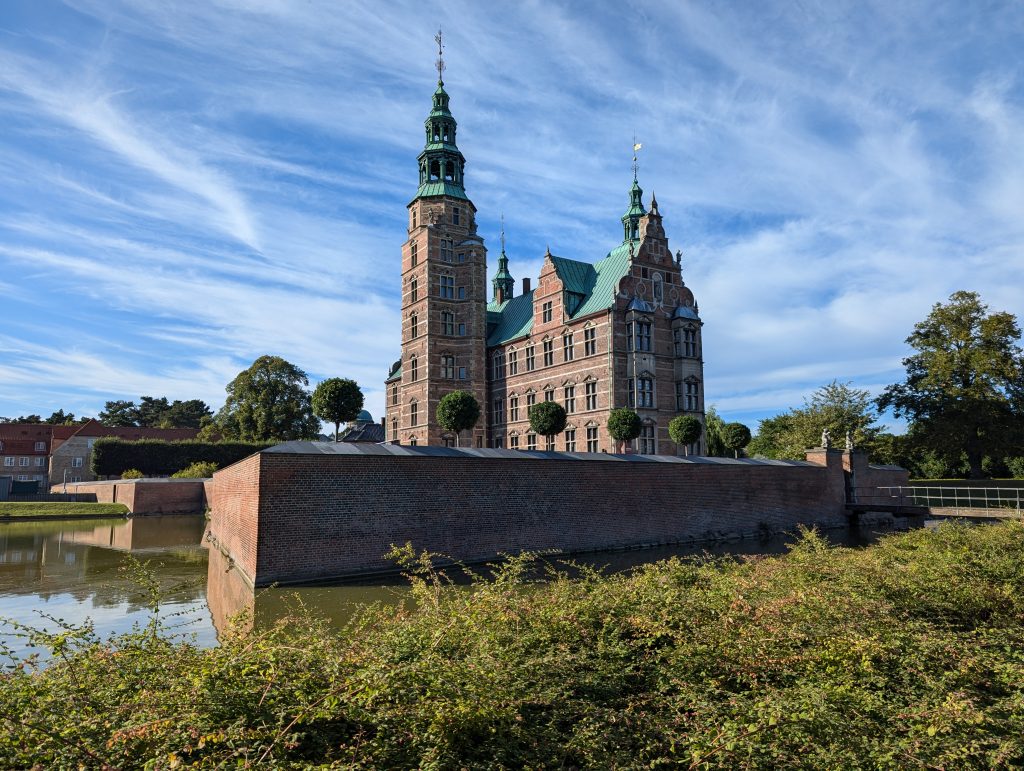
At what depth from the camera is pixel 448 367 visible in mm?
39656

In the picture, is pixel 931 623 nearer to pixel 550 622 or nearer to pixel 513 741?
pixel 550 622

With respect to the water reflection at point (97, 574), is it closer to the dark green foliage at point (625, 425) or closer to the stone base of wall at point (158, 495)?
the stone base of wall at point (158, 495)

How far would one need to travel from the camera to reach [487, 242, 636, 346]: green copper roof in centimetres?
3506

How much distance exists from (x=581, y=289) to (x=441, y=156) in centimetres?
1220

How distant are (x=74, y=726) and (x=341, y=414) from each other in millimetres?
18125

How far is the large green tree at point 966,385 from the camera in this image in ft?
120

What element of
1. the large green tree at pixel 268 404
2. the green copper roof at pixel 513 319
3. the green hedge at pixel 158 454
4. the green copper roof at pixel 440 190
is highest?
the green copper roof at pixel 440 190

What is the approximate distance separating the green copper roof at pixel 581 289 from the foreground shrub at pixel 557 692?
28011 mm

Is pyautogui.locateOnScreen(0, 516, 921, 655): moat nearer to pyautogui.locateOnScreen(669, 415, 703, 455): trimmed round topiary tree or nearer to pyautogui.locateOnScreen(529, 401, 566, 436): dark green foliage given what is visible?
pyautogui.locateOnScreen(669, 415, 703, 455): trimmed round topiary tree

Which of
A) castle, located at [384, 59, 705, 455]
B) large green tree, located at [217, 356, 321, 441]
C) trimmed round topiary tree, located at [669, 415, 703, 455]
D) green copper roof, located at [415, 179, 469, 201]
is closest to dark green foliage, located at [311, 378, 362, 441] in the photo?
castle, located at [384, 59, 705, 455]

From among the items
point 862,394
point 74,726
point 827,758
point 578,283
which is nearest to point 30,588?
point 74,726

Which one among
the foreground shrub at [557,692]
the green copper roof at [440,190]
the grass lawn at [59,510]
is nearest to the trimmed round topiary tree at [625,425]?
the green copper roof at [440,190]

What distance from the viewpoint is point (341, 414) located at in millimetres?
21453

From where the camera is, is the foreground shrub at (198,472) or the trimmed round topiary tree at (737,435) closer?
the trimmed round topiary tree at (737,435)
